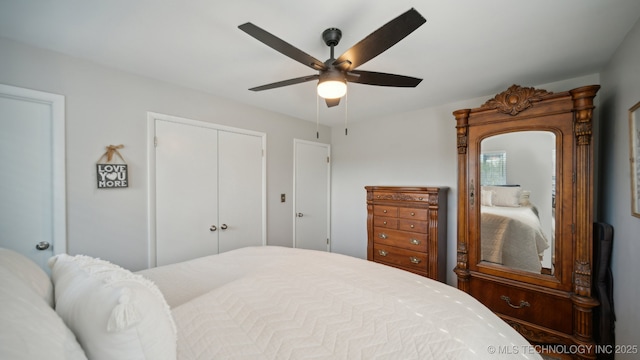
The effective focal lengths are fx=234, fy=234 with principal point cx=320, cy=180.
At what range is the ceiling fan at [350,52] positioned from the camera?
1051 mm

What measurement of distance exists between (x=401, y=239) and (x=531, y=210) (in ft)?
4.03

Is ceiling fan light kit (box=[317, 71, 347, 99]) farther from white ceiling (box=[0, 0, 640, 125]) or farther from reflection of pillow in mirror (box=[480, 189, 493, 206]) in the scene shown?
reflection of pillow in mirror (box=[480, 189, 493, 206])

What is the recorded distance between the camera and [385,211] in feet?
9.58

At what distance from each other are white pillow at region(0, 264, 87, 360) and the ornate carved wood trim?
290cm

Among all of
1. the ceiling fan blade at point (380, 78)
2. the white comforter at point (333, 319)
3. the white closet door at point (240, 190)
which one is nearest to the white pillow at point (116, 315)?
the white comforter at point (333, 319)

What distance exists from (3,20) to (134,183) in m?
1.23

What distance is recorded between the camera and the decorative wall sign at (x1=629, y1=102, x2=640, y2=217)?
4.40ft

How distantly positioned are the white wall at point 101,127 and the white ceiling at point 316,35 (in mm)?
129

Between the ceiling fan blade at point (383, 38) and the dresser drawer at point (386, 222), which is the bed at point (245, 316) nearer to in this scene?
the ceiling fan blade at point (383, 38)

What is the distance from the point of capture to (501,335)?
95 centimetres

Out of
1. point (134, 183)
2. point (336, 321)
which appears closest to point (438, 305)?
point (336, 321)

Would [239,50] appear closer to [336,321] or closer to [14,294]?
[14,294]

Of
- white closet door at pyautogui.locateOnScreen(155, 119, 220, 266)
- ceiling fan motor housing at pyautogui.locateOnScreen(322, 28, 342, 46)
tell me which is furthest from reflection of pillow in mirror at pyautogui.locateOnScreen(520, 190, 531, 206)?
white closet door at pyautogui.locateOnScreen(155, 119, 220, 266)

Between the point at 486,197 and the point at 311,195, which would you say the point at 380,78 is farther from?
the point at 311,195
